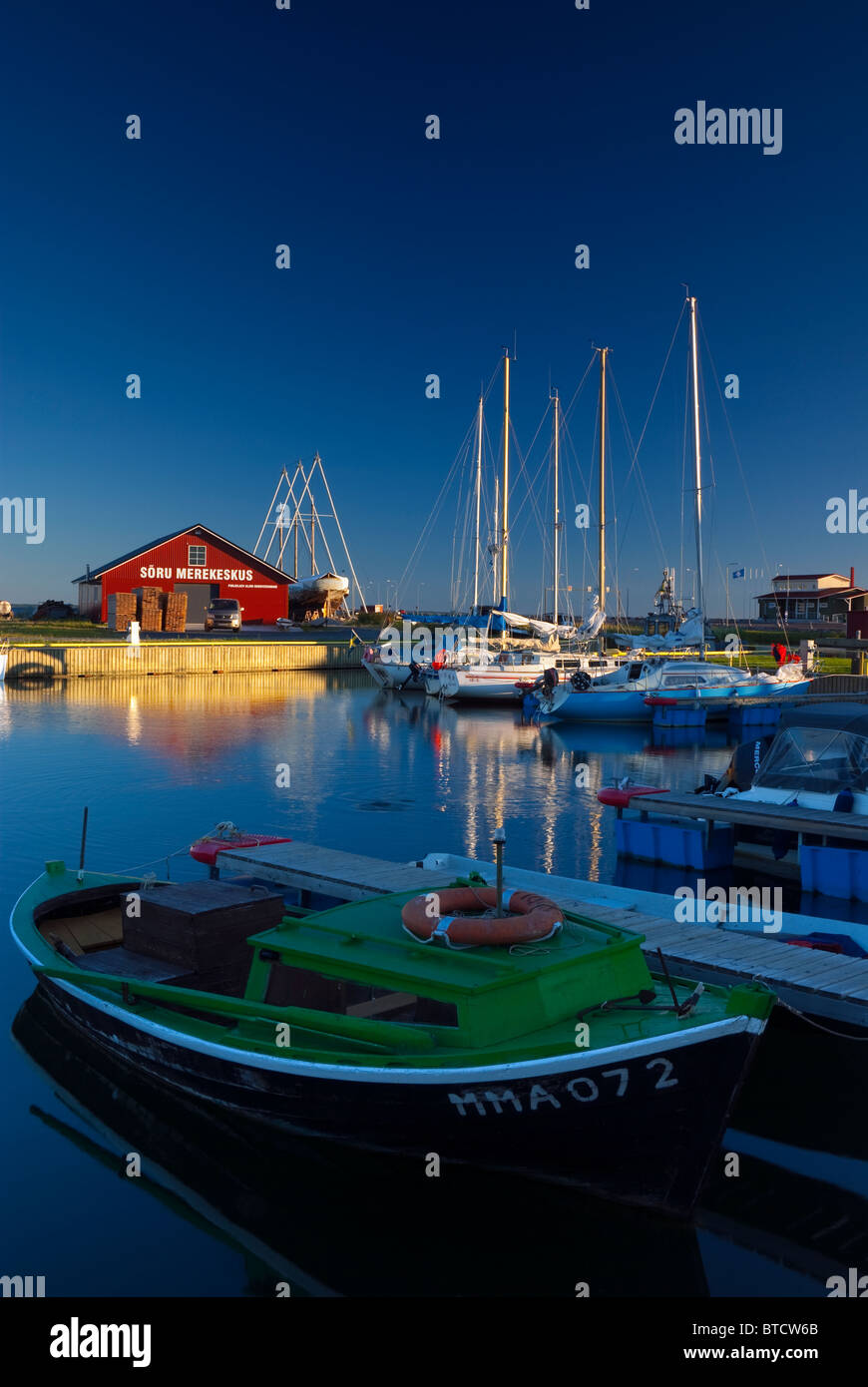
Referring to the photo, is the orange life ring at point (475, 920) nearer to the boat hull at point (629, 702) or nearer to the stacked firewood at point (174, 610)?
the boat hull at point (629, 702)

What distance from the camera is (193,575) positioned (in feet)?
294

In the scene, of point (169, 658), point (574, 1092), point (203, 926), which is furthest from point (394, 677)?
point (574, 1092)

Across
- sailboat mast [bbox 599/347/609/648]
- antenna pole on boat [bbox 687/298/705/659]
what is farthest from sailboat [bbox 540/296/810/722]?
sailboat mast [bbox 599/347/609/648]

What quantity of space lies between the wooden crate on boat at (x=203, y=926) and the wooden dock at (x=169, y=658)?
6304 centimetres

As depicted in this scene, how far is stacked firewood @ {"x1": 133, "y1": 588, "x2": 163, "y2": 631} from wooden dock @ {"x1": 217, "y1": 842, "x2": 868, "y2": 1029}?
73594 millimetres

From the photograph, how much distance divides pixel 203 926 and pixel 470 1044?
175 inches

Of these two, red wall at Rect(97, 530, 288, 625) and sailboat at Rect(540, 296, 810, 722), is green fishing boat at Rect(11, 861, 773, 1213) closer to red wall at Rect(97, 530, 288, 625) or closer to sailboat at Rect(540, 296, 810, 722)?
sailboat at Rect(540, 296, 810, 722)

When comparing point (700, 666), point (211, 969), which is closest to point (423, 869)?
point (211, 969)

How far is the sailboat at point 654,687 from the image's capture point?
54.3 metres

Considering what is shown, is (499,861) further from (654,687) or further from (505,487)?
(505,487)

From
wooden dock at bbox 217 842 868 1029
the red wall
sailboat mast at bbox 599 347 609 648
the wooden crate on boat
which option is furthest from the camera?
the red wall

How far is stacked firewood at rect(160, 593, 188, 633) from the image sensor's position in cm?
8725

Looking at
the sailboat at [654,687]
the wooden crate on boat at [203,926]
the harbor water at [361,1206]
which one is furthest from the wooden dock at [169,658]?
the wooden crate on boat at [203,926]

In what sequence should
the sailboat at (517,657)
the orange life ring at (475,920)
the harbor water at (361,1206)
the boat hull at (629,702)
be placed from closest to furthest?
Result: the harbor water at (361,1206), the orange life ring at (475,920), the boat hull at (629,702), the sailboat at (517,657)
